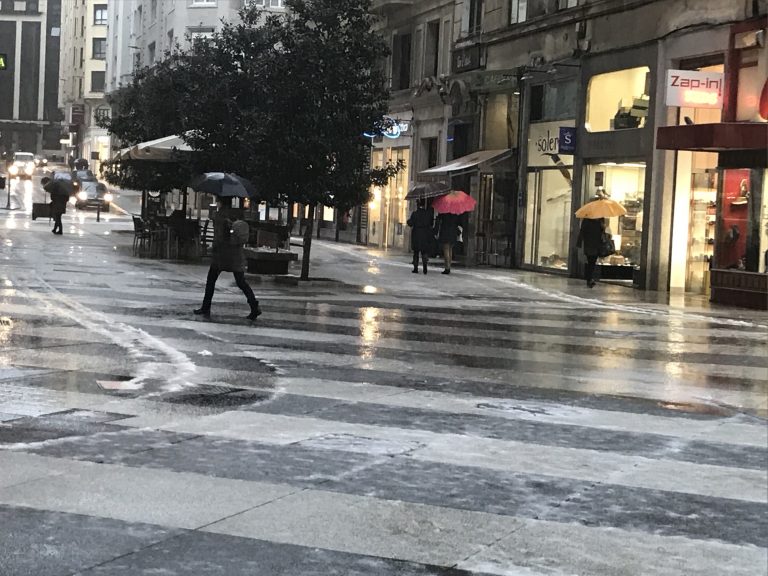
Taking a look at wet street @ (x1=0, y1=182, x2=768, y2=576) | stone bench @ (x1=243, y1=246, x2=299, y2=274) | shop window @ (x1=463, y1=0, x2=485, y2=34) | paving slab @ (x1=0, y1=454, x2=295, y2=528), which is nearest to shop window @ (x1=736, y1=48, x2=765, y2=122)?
wet street @ (x1=0, y1=182, x2=768, y2=576)

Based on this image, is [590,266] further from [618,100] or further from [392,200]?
[392,200]

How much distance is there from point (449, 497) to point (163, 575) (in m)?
1.89

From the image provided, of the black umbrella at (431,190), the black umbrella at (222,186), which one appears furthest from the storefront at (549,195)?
the black umbrella at (222,186)

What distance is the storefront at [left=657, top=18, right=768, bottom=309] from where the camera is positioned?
19.7 meters

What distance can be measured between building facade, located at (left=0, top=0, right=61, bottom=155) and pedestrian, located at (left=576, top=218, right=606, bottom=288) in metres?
148

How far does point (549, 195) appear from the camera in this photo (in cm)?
2834

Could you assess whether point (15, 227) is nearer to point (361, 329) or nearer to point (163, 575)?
point (361, 329)

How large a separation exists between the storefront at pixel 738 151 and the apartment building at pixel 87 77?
82678mm

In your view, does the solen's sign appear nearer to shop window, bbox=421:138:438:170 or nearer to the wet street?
the wet street

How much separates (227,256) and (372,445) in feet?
25.5

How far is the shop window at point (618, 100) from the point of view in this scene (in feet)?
79.2

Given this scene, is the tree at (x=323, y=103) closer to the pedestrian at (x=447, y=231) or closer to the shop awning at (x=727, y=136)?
the pedestrian at (x=447, y=231)

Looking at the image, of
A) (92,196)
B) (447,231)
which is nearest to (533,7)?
(447,231)

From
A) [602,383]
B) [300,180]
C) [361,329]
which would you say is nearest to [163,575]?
[602,383]
